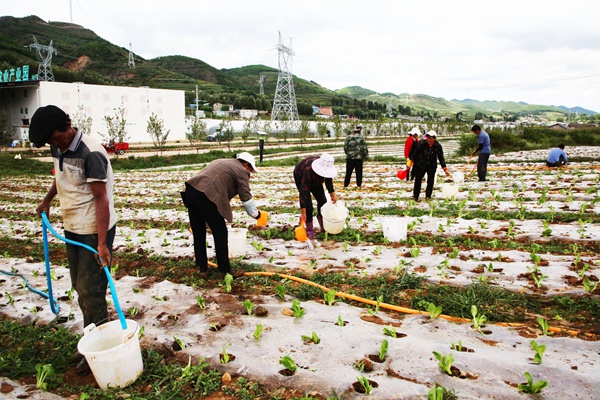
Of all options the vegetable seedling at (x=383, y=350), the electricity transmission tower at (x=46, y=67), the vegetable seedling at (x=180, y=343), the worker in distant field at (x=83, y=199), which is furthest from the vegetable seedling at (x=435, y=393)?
the electricity transmission tower at (x=46, y=67)

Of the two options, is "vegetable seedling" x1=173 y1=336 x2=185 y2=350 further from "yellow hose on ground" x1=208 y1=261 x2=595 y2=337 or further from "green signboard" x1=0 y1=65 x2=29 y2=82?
"green signboard" x1=0 y1=65 x2=29 y2=82

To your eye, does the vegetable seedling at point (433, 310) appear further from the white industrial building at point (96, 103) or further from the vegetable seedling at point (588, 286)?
the white industrial building at point (96, 103)

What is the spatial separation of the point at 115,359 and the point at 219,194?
91.6 inches

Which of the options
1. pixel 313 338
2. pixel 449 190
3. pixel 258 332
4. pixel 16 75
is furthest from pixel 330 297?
pixel 16 75

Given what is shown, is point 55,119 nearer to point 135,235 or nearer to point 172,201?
point 135,235

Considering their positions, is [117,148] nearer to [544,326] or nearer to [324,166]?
[324,166]

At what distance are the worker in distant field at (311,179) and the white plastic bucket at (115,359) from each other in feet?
12.1

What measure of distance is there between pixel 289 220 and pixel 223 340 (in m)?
4.91

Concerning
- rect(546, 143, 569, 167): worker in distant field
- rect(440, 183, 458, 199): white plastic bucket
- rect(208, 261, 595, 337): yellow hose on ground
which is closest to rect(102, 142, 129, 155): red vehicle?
rect(440, 183, 458, 199): white plastic bucket

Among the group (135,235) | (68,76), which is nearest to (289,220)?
(135,235)

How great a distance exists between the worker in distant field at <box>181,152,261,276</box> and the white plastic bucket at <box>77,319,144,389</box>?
6.25 ft

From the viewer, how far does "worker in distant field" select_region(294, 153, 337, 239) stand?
6.14 m

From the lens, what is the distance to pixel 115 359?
290 centimetres

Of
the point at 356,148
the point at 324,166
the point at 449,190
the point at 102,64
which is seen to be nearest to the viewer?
the point at 324,166
